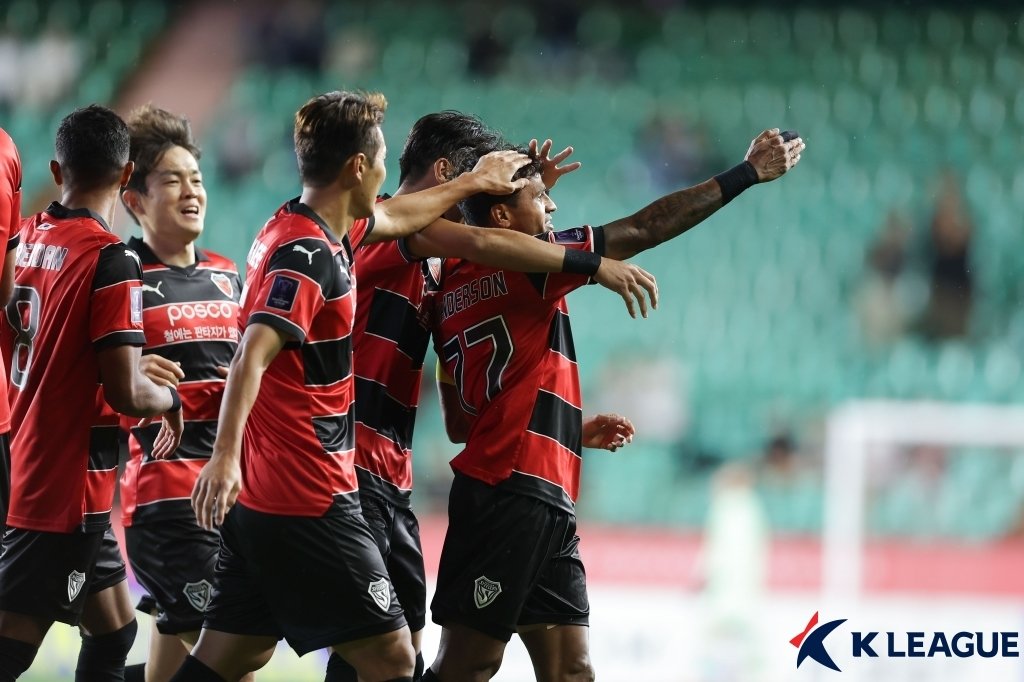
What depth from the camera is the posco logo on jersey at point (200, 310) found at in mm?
4816

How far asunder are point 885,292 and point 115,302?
9.01 m

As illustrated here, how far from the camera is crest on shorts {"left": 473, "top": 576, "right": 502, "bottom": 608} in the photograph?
159 inches

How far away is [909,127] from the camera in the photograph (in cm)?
1304

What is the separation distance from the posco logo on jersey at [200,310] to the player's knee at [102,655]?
1.16m

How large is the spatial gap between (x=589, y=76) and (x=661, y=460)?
466 centimetres

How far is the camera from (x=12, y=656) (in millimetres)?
4062

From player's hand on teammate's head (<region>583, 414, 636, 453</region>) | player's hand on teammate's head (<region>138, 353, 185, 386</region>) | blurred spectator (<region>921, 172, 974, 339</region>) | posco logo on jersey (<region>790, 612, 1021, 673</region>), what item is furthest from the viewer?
blurred spectator (<region>921, 172, 974, 339</region>)

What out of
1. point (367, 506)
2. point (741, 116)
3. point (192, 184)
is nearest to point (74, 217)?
point (192, 184)

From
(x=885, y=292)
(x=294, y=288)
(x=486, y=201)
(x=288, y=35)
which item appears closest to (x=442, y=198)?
(x=486, y=201)

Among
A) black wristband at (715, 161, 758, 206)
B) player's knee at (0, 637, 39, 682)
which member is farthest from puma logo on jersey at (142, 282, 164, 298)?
black wristband at (715, 161, 758, 206)

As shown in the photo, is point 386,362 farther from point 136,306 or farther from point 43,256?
point 43,256

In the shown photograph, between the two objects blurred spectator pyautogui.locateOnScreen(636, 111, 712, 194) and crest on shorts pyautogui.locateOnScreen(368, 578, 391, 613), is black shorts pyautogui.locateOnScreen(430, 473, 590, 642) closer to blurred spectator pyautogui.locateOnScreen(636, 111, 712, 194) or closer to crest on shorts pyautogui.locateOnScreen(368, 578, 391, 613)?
crest on shorts pyautogui.locateOnScreen(368, 578, 391, 613)

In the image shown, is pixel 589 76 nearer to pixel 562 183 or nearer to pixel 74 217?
pixel 562 183

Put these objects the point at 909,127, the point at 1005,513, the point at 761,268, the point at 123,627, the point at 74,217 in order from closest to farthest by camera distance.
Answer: the point at 74,217, the point at 123,627, the point at 1005,513, the point at 761,268, the point at 909,127
